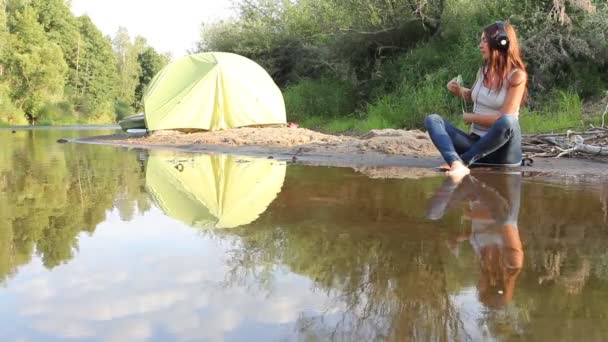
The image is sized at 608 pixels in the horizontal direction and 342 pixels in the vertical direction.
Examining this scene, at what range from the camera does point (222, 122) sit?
1129 centimetres

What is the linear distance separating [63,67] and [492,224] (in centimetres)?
4126

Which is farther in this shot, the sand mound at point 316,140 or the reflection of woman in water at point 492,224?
the sand mound at point 316,140

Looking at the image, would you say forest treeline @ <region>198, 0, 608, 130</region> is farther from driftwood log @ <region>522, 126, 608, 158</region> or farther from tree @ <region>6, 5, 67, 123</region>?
tree @ <region>6, 5, 67, 123</region>

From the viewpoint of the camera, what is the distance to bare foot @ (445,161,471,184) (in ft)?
14.0

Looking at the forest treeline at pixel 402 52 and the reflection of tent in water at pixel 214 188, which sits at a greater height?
the forest treeline at pixel 402 52

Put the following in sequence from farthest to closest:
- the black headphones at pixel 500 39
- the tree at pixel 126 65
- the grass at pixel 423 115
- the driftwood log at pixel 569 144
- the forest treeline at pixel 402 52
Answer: the tree at pixel 126 65
the forest treeline at pixel 402 52
the grass at pixel 423 115
the driftwood log at pixel 569 144
the black headphones at pixel 500 39

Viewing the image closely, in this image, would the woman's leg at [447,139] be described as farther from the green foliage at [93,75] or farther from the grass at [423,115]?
A: the green foliage at [93,75]

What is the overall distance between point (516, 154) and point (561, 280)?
346 cm

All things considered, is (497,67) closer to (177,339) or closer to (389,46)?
(177,339)

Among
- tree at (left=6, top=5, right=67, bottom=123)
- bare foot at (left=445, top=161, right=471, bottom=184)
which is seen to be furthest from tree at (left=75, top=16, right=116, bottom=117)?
bare foot at (left=445, top=161, right=471, bottom=184)

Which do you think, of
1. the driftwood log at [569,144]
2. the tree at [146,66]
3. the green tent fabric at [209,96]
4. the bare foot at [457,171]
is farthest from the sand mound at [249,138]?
the tree at [146,66]

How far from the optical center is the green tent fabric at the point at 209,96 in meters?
11.0

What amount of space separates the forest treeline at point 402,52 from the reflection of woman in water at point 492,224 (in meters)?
4.87

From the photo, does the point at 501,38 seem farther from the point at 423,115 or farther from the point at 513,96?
the point at 423,115
